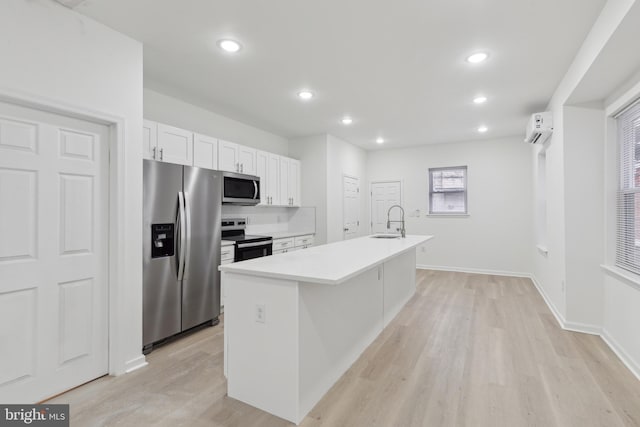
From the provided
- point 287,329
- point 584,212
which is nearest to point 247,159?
point 287,329

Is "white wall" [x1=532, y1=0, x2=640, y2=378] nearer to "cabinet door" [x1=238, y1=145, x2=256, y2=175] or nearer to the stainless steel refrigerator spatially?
the stainless steel refrigerator

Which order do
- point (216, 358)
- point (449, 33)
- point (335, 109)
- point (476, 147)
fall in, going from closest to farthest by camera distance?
1. point (449, 33)
2. point (216, 358)
3. point (335, 109)
4. point (476, 147)

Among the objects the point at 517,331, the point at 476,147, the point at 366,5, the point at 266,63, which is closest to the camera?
the point at 366,5

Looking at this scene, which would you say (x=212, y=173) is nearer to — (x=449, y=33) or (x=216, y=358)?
(x=216, y=358)

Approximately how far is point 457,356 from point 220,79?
3.47m

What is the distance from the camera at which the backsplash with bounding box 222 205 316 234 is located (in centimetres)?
471

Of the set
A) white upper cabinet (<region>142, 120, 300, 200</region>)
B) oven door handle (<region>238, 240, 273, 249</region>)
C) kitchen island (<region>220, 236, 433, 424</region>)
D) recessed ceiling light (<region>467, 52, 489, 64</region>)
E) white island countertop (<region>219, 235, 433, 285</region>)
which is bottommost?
kitchen island (<region>220, 236, 433, 424</region>)

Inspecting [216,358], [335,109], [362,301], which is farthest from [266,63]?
[216,358]

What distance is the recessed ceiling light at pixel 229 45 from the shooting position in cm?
249

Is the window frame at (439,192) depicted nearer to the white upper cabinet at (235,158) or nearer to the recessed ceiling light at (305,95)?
the recessed ceiling light at (305,95)

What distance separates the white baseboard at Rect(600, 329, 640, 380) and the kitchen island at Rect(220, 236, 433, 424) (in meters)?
2.07

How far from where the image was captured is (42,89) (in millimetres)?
1921

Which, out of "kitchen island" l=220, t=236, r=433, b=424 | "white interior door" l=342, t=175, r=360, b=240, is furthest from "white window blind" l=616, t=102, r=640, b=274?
"white interior door" l=342, t=175, r=360, b=240

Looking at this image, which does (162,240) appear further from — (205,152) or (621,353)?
(621,353)
